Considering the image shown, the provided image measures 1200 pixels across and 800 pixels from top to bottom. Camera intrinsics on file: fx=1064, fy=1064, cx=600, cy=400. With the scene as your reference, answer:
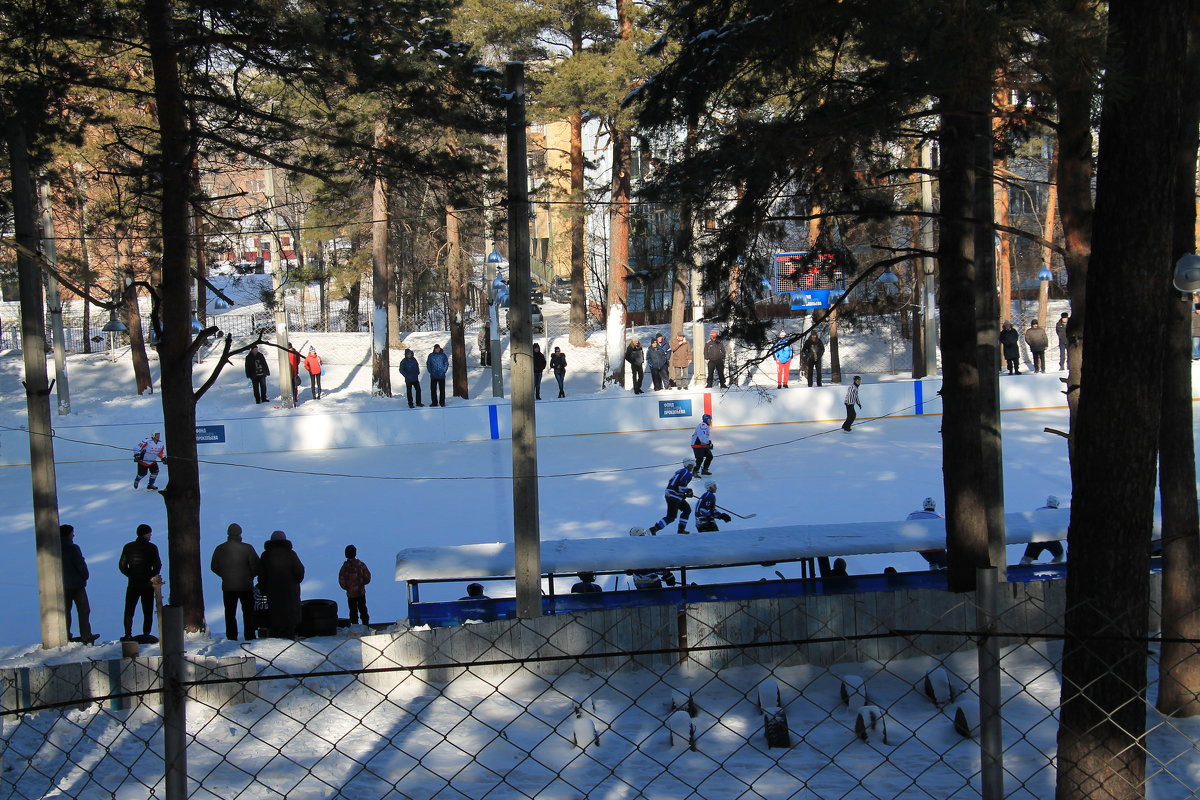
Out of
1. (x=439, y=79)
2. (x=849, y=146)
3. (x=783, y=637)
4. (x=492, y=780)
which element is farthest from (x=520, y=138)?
(x=492, y=780)

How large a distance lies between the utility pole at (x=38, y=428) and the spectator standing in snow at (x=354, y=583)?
280cm

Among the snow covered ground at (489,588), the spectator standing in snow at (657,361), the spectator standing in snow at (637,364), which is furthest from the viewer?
the spectator standing in snow at (657,361)

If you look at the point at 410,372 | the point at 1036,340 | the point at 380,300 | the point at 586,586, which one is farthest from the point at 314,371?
the point at 1036,340

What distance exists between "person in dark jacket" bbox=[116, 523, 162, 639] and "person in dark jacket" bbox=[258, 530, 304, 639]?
183cm

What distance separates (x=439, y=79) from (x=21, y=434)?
17814mm

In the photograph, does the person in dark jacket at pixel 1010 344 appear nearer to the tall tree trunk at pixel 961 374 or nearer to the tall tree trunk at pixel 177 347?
the tall tree trunk at pixel 961 374

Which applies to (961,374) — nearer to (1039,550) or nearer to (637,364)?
(1039,550)

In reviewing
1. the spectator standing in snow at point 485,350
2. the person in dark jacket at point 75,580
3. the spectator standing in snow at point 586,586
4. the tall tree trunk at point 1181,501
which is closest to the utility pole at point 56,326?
the spectator standing in snow at point 485,350

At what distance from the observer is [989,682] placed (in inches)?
133

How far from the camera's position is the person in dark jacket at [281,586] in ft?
33.8

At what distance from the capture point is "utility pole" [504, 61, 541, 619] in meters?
10.1

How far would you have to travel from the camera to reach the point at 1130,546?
421 cm

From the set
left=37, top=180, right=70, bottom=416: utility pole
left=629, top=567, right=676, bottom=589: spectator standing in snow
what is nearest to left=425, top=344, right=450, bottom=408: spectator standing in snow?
left=37, top=180, right=70, bottom=416: utility pole

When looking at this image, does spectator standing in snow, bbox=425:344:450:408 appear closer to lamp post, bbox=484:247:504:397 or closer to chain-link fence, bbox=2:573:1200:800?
lamp post, bbox=484:247:504:397
